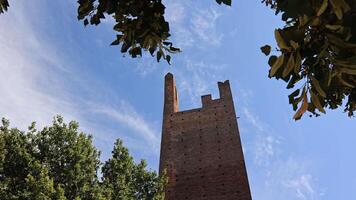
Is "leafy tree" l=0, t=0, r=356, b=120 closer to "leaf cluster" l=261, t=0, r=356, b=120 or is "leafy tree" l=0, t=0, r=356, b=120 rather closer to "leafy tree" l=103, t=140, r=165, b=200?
"leaf cluster" l=261, t=0, r=356, b=120

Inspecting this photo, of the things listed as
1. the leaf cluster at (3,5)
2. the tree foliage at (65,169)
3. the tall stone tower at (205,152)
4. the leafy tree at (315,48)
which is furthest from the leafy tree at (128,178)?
the leafy tree at (315,48)

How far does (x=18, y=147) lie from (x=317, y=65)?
13048mm

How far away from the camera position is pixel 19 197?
11.0m

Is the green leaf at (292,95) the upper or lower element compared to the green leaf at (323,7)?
lower

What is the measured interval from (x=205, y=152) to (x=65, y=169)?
8257 millimetres

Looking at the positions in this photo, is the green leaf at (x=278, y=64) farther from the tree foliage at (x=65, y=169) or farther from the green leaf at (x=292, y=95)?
the tree foliage at (x=65, y=169)

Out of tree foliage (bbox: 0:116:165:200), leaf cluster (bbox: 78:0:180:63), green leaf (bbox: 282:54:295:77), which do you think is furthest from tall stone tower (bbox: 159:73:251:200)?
green leaf (bbox: 282:54:295:77)

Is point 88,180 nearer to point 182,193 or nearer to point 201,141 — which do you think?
point 182,193

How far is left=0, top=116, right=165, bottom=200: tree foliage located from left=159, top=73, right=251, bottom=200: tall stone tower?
3.83m

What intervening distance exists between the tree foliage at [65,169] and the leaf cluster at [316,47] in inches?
414

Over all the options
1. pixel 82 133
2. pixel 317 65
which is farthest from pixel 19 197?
pixel 317 65

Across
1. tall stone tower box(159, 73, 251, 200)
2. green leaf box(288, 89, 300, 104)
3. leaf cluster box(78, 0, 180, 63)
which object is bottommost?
green leaf box(288, 89, 300, 104)

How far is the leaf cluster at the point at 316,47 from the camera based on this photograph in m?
1.19

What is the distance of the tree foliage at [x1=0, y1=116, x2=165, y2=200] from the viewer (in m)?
11.6
